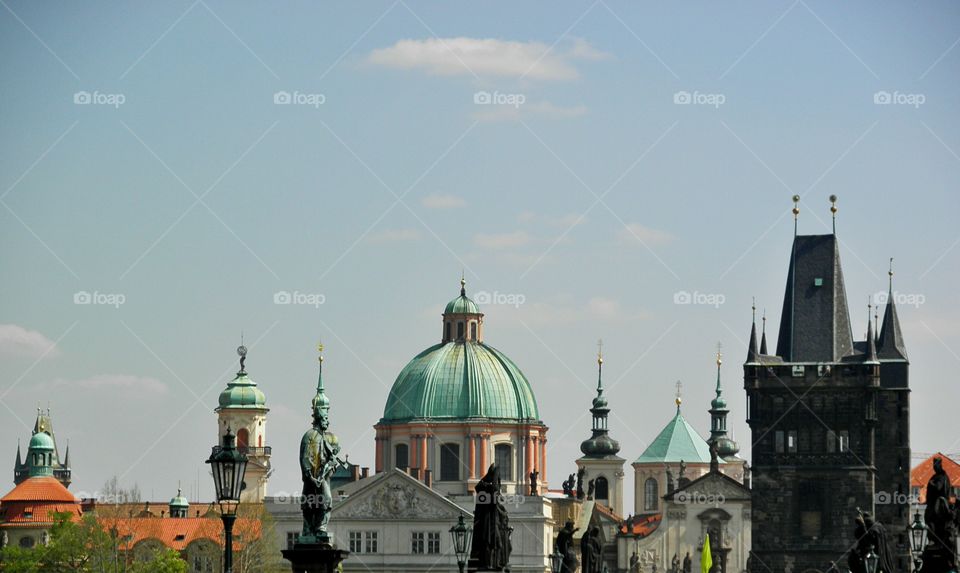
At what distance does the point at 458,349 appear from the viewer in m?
145

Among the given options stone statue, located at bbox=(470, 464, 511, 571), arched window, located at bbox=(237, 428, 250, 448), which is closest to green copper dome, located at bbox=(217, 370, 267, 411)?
arched window, located at bbox=(237, 428, 250, 448)

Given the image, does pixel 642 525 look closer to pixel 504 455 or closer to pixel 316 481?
pixel 504 455

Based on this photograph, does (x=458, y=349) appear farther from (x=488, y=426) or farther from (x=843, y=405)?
(x=843, y=405)

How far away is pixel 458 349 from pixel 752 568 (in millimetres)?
35639

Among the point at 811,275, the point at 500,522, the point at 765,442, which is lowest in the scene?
the point at 500,522

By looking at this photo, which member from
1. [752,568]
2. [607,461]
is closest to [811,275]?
[752,568]

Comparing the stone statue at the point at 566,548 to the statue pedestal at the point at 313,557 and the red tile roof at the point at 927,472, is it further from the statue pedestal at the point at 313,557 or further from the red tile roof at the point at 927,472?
the red tile roof at the point at 927,472

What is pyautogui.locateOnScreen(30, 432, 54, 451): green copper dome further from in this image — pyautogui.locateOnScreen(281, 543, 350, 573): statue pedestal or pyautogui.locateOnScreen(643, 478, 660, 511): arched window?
pyautogui.locateOnScreen(281, 543, 350, 573): statue pedestal

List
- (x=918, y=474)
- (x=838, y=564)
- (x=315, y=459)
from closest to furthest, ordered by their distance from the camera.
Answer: (x=315, y=459) → (x=838, y=564) → (x=918, y=474)

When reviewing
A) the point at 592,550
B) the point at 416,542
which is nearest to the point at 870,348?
the point at 416,542

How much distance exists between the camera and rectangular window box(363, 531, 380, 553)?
431ft

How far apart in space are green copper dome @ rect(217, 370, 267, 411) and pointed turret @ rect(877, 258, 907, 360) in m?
43.3

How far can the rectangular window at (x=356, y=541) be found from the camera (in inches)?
5157

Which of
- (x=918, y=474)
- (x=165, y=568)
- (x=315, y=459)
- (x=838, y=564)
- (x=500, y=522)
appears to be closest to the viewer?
(x=315, y=459)
